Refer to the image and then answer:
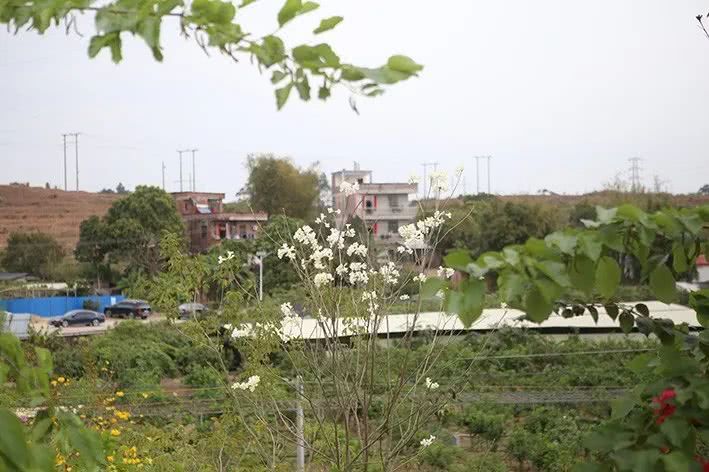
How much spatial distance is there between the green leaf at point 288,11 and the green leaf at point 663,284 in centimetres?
54

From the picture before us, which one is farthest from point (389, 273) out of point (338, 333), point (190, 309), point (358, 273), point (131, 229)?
point (131, 229)

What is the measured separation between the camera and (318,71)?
83 centimetres

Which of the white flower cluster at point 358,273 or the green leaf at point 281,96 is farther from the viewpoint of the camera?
the white flower cluster at point 358,273

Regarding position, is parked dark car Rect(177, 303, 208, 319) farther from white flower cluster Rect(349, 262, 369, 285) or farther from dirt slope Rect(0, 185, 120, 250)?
dirt slope Rect(0, 185, 120, 250)

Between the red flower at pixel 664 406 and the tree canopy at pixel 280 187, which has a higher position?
the tree canopy at pixel 280 187

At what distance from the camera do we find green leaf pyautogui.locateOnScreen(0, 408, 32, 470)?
77 cm

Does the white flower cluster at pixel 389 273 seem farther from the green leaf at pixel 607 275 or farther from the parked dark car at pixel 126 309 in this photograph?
the parked dark car at pixel 126 309

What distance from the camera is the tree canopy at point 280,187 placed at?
26.6 m

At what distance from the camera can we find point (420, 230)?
4.07 m

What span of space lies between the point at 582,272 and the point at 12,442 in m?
0.56

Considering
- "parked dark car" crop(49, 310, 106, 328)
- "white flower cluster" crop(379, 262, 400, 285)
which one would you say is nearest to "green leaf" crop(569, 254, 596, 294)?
"white flower cluster" crop(379, 262, 400, 285)

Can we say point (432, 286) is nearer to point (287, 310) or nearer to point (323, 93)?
point (323, 93)

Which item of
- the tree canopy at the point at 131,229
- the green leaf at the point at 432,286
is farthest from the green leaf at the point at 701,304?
the tree canopy at the point at 131,229

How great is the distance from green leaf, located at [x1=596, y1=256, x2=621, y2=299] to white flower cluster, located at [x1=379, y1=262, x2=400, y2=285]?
306 centimetres
